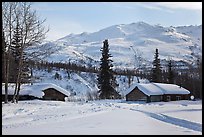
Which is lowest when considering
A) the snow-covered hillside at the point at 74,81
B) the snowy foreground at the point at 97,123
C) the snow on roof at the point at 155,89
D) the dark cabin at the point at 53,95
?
the snowy foreground at the point at 97,123

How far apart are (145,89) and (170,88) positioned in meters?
5.57

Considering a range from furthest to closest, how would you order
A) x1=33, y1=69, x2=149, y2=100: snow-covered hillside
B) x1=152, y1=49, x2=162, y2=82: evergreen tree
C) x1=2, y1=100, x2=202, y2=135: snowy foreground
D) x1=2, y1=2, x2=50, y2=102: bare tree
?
1. x1=33, y1=69, x2=149, y2=100: snow-covered hillside
2. x1=152, y1=49, x2=162, y2=82: evergreen tree
3. x1=2, y1=2, x2=50, y2=102: bare tree
4. x1=2, y1=100, x2=202, y2=135: snowy foreground

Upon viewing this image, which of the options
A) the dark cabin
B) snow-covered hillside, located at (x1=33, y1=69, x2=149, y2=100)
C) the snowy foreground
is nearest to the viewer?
the snowy foreground

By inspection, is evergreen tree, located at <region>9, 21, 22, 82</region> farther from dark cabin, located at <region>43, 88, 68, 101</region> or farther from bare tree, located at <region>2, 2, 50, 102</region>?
dark cabin, located at <region>43, 88, 68, 101</region>

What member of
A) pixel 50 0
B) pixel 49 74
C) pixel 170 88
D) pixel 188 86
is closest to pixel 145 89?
pixel 170 88

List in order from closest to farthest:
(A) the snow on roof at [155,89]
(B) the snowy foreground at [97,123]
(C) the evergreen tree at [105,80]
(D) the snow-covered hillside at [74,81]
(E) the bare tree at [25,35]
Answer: (B) the snowy foreground at [97,123] → (E) the bare tree at [25,35] → (C) the evergreen tree at [105,80] → (A) the snow on roof at [155,89] → (D) the snow-covered hillside at [74,81]

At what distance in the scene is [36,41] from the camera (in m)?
25.4

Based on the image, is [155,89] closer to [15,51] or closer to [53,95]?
[53,95]

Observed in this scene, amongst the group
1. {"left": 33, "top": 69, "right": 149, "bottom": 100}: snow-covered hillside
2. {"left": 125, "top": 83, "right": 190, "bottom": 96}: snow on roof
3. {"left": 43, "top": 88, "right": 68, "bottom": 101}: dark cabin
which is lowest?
{"left": 43, "top": 88, "right": 68, "bottom": 101}: dark cabin

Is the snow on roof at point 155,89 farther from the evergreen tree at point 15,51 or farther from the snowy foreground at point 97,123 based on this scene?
the snowy foreground at point 97,123

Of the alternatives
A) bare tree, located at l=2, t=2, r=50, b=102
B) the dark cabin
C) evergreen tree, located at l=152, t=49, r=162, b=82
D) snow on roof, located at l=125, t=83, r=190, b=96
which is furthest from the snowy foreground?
evergreen tree, located at l=152, t=49, r=162, b=82

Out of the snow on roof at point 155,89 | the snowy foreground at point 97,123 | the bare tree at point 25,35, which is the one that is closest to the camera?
the snowy foreground at point 97,123

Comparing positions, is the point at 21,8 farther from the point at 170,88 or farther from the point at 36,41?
the point at 170,88

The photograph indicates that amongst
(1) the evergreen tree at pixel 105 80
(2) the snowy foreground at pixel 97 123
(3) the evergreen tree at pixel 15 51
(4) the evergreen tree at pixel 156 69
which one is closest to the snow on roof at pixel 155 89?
(4) the evergreen tree at pixel 156 69
